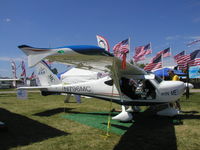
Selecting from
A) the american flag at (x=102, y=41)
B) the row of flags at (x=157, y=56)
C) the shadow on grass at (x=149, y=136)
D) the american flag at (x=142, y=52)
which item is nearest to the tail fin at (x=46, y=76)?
the shadow on grass at (x=149, y=136)

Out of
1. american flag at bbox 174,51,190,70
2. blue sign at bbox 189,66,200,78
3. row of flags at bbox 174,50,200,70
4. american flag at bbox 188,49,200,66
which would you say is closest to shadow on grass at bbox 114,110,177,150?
american flag at bbox 174,51,190,70

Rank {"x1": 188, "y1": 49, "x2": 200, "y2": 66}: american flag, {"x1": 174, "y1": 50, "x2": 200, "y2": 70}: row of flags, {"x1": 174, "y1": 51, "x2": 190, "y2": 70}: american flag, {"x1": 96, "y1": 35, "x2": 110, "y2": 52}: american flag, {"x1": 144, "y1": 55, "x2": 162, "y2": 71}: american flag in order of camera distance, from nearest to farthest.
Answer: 1. {"x1": 144, "y1": 55, "x2": 162, "y2": 71}: american flag
2. {"x1": 174, "y1": 51, "x2": 190, "y2": 70}: american flag
3. {"x1": 174, "y1": 50, "x2": 200, "y2": 70}: row of flags
4. {"x1": 188, "y1": 49, "x2": 200, "y2": 66}: american flag
5. {"x1": 96, "y1": 35, "x2": 110, "y2": 52}: american flag

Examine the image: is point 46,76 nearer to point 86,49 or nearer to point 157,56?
point 86,49

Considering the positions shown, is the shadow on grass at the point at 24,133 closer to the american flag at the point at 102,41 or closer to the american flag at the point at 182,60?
the american flag at the point at 102,41

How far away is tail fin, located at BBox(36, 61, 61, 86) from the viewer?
33.9 ft

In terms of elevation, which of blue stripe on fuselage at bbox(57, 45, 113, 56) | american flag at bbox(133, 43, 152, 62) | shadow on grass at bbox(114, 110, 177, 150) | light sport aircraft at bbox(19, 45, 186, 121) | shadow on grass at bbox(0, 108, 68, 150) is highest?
american flag at bbox(133, 43, 152, 62)

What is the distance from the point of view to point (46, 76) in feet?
34.5

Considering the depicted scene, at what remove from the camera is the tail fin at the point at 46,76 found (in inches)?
406

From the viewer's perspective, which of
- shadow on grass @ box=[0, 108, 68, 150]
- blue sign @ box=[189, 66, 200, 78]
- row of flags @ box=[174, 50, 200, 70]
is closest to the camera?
shadow on grass @ box=[0, 108, 68, 150]

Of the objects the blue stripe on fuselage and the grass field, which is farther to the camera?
the grass field

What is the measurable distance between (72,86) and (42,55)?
18.4 ft

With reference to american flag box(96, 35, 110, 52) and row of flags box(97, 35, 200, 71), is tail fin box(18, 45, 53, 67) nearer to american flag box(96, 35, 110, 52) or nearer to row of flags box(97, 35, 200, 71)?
row of flags box(97, 35, 200, 71)

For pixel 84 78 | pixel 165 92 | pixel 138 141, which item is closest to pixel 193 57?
Answer: pixel 84 78

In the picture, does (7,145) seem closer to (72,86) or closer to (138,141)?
(138,141)
